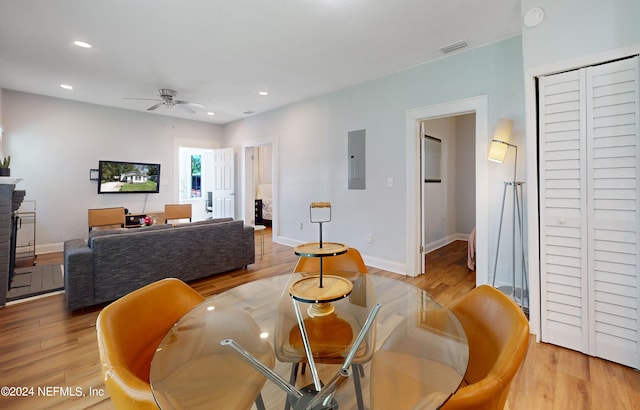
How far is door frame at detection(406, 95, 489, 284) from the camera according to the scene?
2977 mm

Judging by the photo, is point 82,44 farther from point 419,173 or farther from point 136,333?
point 419,173

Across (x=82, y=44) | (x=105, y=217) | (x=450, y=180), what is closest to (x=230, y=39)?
(x=82, y=44)

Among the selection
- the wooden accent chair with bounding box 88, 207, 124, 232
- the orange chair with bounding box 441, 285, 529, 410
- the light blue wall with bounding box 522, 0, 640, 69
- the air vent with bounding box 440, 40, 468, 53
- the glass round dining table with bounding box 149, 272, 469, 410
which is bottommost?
the glass round dining table with bounding box 149, 272, 469, 410

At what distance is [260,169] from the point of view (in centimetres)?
851

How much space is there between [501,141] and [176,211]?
214 inches

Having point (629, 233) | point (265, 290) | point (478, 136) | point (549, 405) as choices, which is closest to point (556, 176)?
point (629, 233)

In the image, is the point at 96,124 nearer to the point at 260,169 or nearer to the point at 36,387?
the point at 260,169

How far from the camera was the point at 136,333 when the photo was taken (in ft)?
3.47

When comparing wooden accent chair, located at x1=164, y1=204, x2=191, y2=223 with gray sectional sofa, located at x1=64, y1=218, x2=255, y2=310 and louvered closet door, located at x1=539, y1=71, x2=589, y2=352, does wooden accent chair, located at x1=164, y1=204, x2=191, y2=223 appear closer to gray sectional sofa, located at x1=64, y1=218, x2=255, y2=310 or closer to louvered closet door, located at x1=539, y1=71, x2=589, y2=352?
A: gray sectional sofa, located at x1=64, y1=218, x2=255, y2=310

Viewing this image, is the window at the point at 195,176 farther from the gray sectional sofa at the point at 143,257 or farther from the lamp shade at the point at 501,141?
the lamp shade at the point at 501,141

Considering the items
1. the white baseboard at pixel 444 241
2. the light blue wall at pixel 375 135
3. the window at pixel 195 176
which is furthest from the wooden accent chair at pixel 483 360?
the window at pixel 195 176


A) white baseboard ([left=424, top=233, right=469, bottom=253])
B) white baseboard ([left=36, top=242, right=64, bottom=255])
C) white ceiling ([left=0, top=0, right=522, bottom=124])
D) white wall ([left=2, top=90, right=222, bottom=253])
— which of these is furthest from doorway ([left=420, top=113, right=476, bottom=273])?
white baseboard ([left=36, top=242, right=64, bottom=255])

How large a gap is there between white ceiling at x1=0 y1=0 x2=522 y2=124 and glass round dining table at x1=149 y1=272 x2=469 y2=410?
→ 235cm

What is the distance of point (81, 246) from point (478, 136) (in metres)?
4.21
